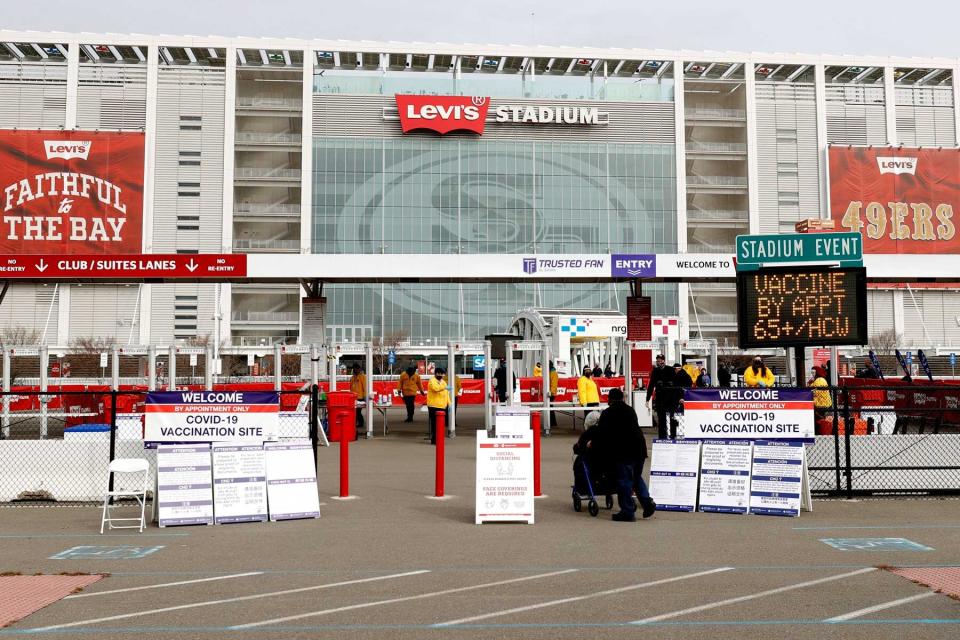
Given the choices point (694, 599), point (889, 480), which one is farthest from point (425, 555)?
point (889, 480)

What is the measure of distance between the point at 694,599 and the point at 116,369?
66.0ft

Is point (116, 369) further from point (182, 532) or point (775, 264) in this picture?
point (775, 264)

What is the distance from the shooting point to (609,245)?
286 feet

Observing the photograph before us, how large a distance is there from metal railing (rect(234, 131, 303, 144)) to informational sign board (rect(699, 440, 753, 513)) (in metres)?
77.0

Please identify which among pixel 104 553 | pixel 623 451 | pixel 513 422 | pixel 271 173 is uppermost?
pixel 271 173

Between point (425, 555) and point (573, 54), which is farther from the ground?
point (573, 54)

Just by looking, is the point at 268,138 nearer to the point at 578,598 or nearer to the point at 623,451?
the point at 623,451

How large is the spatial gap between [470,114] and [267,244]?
2199cm

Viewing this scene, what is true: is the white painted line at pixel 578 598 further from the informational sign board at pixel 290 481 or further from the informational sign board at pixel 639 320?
the informational sign board at pixel 639 320

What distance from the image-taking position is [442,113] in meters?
85.2

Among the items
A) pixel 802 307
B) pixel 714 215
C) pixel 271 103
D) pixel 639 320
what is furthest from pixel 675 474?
pixel 714 215

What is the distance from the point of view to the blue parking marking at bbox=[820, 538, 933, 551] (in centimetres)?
944

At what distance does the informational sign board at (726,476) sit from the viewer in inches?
469

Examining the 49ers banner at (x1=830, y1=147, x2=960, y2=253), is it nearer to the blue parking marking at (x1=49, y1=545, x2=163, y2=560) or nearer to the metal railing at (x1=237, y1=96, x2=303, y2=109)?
the metal railing at (x1=237, y1=96, x2=303, y2=109)
